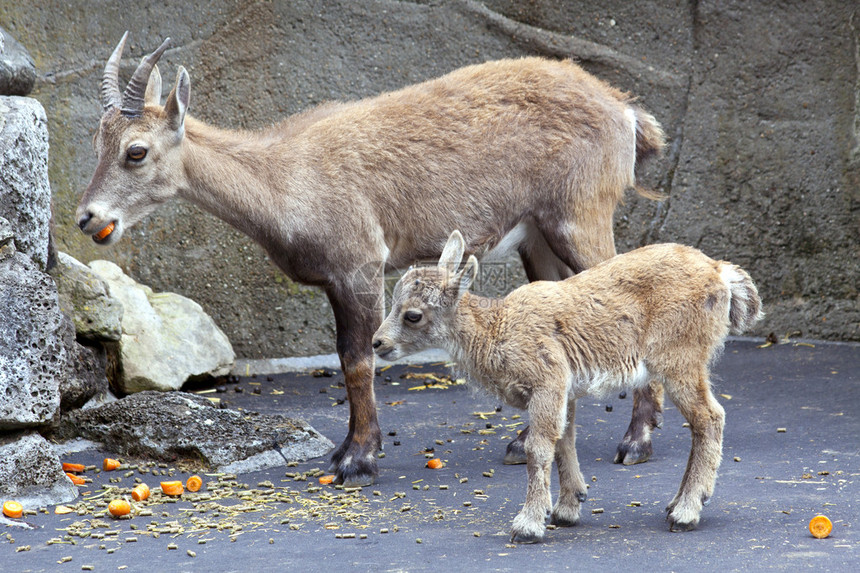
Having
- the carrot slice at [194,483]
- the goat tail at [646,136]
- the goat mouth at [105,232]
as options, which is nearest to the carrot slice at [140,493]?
the carrot slice at [194,483]

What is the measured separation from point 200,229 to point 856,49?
629cm

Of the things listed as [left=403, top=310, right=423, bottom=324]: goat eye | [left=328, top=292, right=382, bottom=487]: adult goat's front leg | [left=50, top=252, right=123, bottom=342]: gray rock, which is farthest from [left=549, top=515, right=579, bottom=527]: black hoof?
[left=50, top=252, right=123, bottom=342]: gray rock

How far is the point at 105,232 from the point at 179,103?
0.86 meters

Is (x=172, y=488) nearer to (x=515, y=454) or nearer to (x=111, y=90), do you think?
(x=515, y=454)

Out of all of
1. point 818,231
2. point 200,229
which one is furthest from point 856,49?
point 200,229

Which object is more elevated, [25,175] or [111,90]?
[111,90]

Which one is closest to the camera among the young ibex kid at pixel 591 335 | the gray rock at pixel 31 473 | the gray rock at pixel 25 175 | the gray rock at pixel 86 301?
the young ibex kid at pixel 591 335

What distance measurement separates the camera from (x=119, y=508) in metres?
4.73

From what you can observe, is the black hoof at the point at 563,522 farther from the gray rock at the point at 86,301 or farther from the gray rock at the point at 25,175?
the gray rock at the point at 86,301

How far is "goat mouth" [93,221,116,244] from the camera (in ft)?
18.0

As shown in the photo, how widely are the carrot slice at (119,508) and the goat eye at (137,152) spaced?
1.94 m

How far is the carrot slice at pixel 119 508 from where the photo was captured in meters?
4.73

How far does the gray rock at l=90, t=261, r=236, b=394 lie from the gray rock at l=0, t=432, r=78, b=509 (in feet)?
7.28

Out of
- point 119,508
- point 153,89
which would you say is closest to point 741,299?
point 119,508
